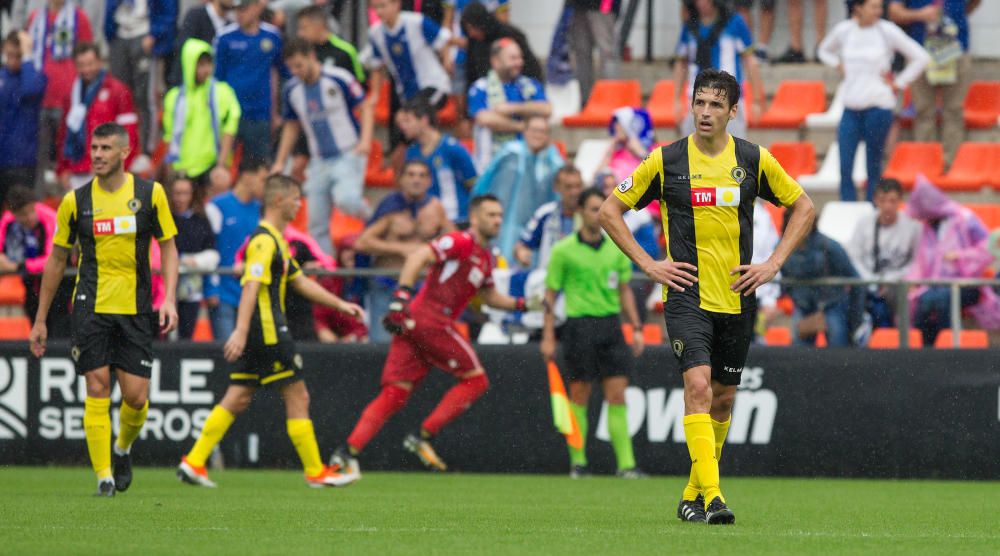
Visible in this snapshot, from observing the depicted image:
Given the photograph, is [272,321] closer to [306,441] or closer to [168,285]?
[306,441]

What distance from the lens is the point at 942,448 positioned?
14.0 meters

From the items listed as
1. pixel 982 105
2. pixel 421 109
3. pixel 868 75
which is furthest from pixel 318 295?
pixel 982 105

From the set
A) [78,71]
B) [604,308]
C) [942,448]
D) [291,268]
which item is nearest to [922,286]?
[942,448]

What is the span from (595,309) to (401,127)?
3.53 metres

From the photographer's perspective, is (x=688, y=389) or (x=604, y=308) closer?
(x=688, y=389)

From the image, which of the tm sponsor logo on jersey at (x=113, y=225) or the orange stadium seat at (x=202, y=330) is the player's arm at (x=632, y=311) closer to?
the orange stadium seat at (x=202, y=330)

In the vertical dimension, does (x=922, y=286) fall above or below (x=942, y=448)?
above

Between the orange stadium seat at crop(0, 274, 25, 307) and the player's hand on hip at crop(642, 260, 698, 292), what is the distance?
8428 millimetres

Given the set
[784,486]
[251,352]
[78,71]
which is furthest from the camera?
[78,71]

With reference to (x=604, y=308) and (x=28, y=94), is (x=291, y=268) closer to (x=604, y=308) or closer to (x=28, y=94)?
(x=604, y=308)

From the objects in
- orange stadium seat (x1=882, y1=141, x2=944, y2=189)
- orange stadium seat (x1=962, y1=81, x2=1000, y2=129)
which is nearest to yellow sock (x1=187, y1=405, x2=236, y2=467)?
orange stadium seat (x1=882, y1=141, x2=944, y2=189)

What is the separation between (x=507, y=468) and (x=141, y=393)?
453 cm

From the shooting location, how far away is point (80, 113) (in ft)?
58.9

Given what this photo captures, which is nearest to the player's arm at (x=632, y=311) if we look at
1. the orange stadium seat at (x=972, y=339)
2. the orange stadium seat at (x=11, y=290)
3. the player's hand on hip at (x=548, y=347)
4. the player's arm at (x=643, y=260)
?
the player's hand on hip at (x=548, y=347)
